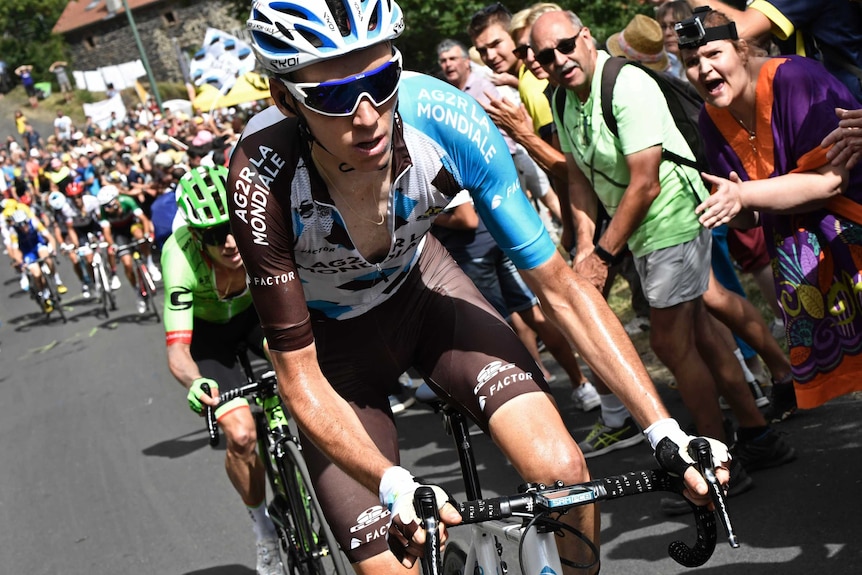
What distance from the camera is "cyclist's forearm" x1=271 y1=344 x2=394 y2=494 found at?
310 centimetres

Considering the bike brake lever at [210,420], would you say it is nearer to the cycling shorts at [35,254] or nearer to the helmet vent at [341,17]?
the helmet vent at [341,17]

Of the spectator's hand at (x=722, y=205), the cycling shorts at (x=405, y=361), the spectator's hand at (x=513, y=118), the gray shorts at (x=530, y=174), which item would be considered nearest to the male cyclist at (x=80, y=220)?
the gray shorts at (x=530, y=174)

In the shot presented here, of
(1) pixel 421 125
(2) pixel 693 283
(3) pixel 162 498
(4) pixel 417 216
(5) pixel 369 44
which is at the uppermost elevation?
(5) pixel 369 44

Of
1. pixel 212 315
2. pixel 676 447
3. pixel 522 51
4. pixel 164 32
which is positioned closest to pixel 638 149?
pixel 522 51

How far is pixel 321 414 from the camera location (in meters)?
3.24

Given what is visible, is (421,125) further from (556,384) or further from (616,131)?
(556,384)

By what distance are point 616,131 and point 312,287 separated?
2237mm

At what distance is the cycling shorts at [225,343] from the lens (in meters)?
6.07

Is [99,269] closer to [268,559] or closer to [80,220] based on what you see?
[80,220]

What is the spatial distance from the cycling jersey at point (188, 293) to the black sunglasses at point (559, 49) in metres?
2.05

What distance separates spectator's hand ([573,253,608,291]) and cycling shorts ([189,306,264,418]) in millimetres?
1858

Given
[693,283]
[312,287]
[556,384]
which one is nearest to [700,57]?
[693,283]

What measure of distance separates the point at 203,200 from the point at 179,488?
12.1 ft

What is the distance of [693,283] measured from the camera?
557cm
